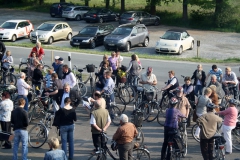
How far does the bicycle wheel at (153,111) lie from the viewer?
53.0ft

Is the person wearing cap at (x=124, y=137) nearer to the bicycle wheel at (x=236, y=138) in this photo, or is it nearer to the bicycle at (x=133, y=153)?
the bicycle at (x=133, y=153)

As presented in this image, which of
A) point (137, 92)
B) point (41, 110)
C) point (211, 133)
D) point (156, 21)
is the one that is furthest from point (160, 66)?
point (156, 21)

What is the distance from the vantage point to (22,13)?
56719 millimetres

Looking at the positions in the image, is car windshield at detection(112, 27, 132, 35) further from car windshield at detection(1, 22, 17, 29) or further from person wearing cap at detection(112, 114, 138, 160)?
person wearing cap at detection(112, 114, 138, 160)

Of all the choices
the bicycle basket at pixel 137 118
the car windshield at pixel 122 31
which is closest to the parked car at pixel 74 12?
the car windshield at pixel 122 31

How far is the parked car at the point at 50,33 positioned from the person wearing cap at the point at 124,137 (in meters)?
23.8

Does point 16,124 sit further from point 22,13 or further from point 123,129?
point 22,13

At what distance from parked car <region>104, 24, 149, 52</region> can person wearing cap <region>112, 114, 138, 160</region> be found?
20841 millimetres

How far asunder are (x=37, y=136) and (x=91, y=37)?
66.9 ft

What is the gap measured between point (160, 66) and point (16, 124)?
14914mm

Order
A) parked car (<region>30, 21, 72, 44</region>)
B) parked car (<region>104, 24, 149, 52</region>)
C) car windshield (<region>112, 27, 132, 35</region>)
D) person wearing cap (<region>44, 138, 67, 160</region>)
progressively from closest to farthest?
1. person wearing cap (<region>44, 138, 67, 160</region>)
2. parked car (<region>104, 24, 149, 52</region>)
3. car windshield (<region>112, 27, 132, 35</region>)
4. parked car (<region>30, 21, 72, 44</region>)

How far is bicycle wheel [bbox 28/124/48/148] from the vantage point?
13758 millimetres

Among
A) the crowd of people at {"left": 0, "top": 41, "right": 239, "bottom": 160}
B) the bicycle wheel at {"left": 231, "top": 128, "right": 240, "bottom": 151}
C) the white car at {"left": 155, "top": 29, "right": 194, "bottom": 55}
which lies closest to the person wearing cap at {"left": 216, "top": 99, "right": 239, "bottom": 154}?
the crowd of people at {"left": 0, "top": 41, "right": 239, "bottom": 160}

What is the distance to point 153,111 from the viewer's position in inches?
641
